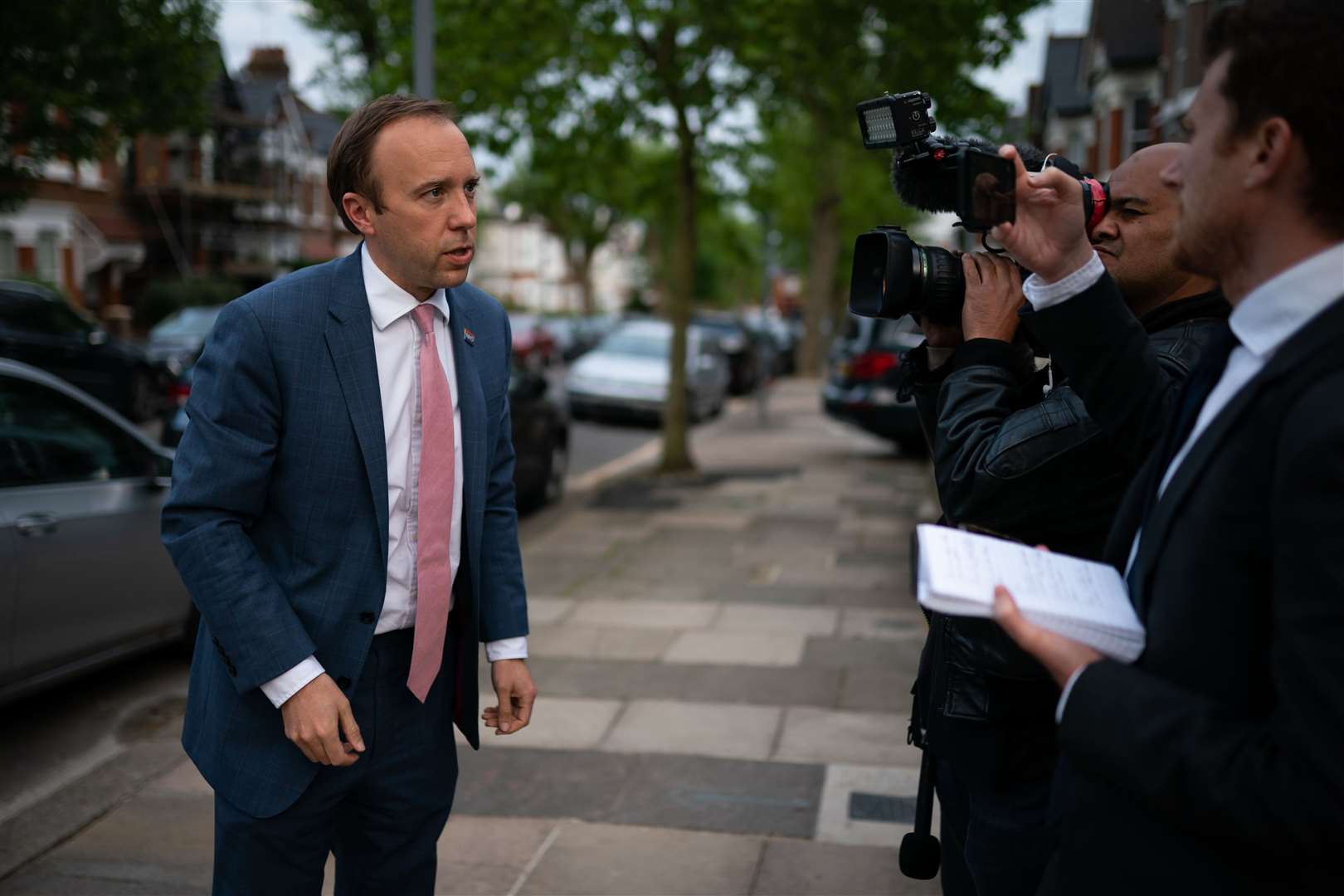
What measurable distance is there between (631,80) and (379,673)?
9941mm

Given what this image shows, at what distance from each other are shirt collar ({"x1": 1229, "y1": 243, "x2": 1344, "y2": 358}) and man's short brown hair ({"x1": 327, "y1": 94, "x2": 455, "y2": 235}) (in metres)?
1.41

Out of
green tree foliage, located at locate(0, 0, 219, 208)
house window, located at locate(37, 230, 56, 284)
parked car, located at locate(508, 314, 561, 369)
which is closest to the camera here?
green tree foliage, located at locate(0, 0, 219, 208)

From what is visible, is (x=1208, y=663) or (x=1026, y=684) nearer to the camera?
(x=1208, y=663)

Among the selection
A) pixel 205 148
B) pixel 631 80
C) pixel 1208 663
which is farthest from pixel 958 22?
pixel 205 148

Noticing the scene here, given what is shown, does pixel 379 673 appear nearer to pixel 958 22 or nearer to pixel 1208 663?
pixel 1208 663

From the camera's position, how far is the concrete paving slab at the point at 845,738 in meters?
4.72

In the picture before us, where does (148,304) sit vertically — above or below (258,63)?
below

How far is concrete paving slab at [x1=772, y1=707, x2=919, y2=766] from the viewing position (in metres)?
4.72

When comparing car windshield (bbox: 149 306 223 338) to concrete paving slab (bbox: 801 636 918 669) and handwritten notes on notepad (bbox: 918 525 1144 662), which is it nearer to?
concrete paving slab (bbox: 801 636 918 669)

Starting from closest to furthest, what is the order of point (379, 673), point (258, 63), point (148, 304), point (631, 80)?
1. point (379, 673)
2. point (631, 80)
3. point (148, 304)
4. point (258, 63)

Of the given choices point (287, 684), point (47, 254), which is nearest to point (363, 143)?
point (287, 684)

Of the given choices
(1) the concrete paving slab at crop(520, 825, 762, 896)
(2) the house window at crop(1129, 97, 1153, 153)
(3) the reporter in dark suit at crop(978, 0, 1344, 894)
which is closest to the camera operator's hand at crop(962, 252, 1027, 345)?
(3) the reporter in dark suit at crop(978, 0, 1344, 894)

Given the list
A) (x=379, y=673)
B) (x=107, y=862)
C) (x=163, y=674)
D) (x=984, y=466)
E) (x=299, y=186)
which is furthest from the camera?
(x=299, y=186)

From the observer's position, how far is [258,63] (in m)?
40.7
